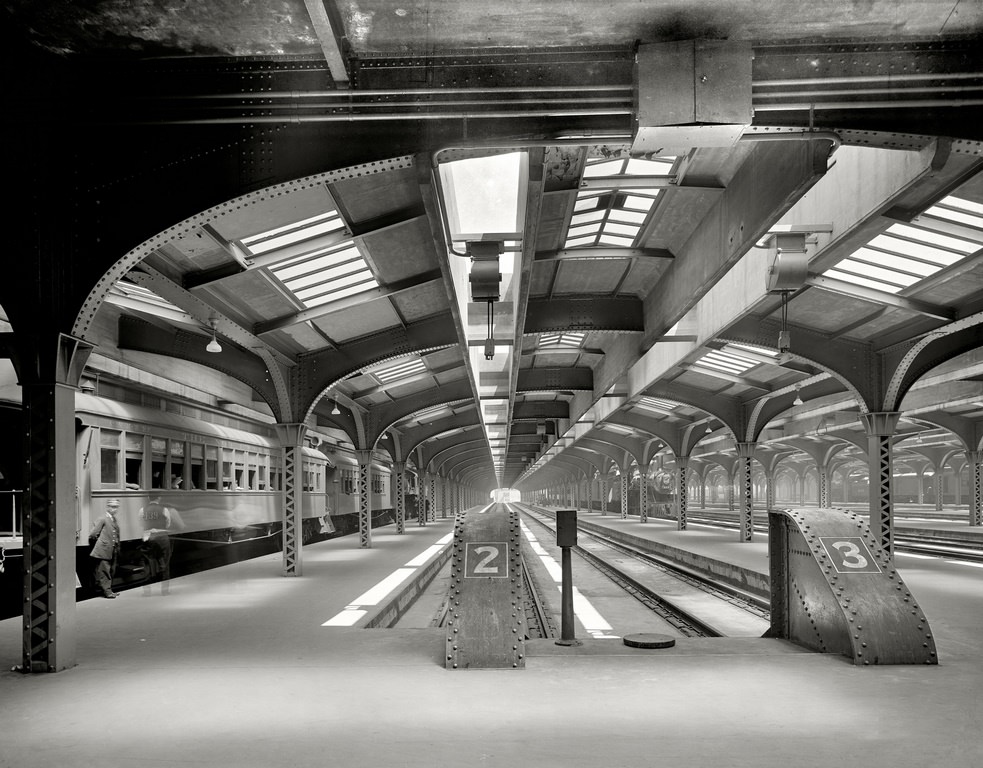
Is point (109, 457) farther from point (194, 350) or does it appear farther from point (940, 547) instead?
point (940, 547)

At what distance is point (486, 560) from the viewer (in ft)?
24.8

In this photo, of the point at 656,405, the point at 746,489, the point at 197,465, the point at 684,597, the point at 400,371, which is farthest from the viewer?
the point at 656,405

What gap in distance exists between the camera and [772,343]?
14906 mm

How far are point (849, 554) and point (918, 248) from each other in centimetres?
573

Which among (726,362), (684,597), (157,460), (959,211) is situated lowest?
(684,597)

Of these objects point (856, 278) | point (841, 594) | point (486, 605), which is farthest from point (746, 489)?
point (486, 605)

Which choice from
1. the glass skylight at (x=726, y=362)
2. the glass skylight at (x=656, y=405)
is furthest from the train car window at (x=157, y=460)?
the glass skylight at (x=656, y=405)

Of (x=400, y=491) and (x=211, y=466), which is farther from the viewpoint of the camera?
(x=400, y=491)

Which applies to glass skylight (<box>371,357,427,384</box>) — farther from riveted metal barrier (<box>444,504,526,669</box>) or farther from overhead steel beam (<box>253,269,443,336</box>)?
riveted metal barrier (<box>444,504,526,669</box>)

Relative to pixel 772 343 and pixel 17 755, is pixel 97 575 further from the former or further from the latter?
pixel 772 343

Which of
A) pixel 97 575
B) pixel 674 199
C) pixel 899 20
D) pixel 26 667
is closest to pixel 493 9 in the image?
pixel 899 20

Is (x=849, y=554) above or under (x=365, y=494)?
above

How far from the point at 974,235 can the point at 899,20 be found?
4990 mm

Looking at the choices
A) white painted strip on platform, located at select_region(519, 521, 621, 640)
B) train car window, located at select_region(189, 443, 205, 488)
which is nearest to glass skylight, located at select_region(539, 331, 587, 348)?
white painted strip on platform, located at select_region(519, 521, 621, 640)
